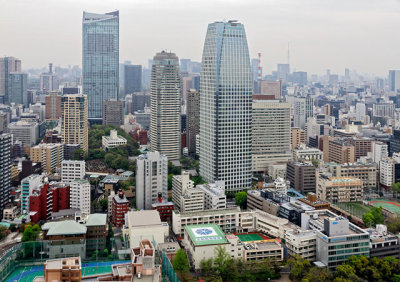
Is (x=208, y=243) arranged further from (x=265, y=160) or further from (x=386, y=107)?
(x=386, y=107)

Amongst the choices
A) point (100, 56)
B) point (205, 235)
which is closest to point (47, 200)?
point (205, 235)

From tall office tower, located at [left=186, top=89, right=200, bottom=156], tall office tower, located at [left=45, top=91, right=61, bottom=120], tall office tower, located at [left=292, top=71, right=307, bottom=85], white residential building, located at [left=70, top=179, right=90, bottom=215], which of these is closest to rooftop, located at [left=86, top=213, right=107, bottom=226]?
white residential building, located at [left=70, top=179, right=90, bottom=215]

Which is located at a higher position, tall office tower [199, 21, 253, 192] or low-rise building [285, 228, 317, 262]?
tall office tower [199, 21, 253, 192]

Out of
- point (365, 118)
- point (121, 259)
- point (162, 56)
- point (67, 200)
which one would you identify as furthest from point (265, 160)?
point (365, 118)

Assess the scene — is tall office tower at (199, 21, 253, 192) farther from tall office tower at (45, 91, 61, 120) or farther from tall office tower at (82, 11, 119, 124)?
tall office tower at (82, 11, 119, 124)

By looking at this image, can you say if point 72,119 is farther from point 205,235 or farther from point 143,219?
point 205,235

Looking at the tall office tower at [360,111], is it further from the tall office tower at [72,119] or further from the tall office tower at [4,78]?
the tall office tower at [4,78]
